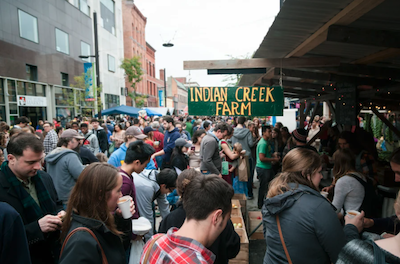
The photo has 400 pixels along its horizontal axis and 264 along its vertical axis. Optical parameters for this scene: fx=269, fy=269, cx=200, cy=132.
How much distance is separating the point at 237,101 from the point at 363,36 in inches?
78.5

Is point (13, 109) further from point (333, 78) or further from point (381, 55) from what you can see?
point (381, 55)

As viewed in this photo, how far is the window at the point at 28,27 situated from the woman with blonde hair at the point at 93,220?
680 inches

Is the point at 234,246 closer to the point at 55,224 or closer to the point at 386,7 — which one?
the point at 55,224

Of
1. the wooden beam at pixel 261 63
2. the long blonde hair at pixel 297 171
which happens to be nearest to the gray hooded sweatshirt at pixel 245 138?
the wooden beam at pixel 261 63

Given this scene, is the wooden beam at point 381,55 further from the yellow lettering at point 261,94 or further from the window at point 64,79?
the window at point 64,79

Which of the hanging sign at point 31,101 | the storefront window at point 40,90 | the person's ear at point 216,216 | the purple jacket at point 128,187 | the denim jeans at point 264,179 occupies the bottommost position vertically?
the denim jeans at point 264,179

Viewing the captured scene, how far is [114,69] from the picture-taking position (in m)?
29.8

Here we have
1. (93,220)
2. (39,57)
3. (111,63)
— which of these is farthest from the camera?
(111,63)

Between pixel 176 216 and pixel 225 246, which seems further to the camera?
pixel 176 216

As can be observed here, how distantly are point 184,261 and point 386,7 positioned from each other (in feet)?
9.40

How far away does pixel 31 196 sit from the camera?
2.41 metres

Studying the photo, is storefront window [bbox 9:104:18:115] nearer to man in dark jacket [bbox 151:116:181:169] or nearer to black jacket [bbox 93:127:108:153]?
black jacket [bbox 93:127:108:153]

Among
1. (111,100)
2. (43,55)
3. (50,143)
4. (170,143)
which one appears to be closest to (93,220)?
(170,143)

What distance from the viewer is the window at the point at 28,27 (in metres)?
15.2
